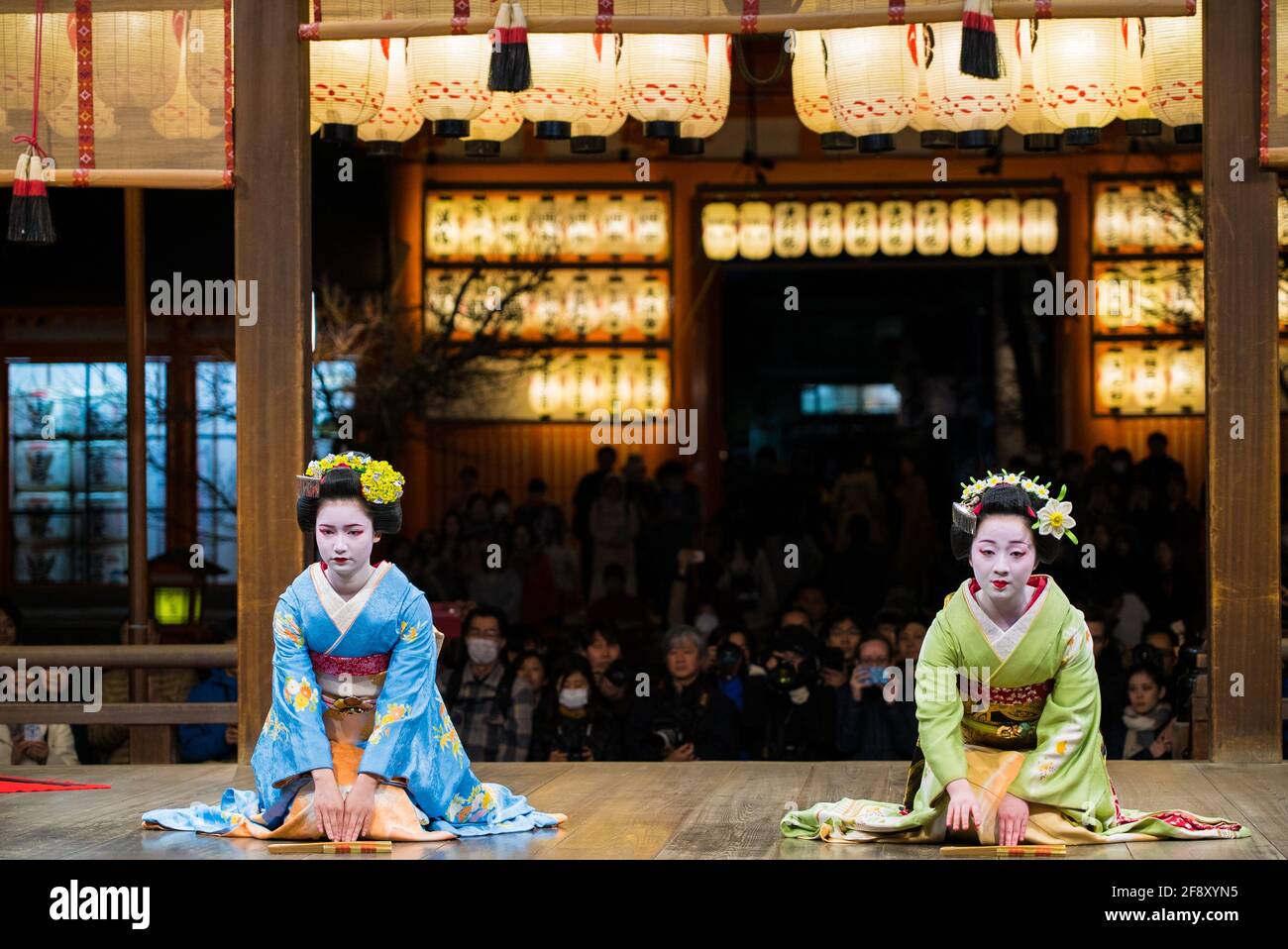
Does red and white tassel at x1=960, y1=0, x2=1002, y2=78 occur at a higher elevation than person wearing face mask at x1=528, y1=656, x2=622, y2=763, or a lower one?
higher

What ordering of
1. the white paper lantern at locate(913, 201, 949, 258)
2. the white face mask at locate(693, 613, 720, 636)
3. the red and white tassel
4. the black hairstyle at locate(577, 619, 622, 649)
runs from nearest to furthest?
the red and white tassel, the black hairstyle at locate(577, 619, 622, 649), the white face mask at locate(693, 613, 720, 636), the white paper lantern at locate(913, 201, 949, 258)

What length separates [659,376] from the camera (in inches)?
531

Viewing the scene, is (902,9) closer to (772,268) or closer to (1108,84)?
(1108,84)

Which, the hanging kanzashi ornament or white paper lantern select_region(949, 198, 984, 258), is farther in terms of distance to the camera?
white paper lantern select_region(949, 198, 984, 258)

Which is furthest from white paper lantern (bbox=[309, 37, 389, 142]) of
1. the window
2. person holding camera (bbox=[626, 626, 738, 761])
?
the window

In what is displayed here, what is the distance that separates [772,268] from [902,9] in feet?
24.5

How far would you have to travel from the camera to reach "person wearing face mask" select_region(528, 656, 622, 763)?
7742 mm

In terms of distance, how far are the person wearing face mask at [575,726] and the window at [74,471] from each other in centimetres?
562

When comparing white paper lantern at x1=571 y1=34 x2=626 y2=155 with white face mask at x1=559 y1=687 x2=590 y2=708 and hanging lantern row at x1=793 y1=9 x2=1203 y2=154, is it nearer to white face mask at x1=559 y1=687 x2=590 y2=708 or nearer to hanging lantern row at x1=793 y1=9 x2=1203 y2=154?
hanging lantern row at x1=793 y1=9 x2=1203 y2=154

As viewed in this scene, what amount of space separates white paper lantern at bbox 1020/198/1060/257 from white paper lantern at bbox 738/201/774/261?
6.19ft

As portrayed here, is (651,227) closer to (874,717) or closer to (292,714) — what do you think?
(874,717)
